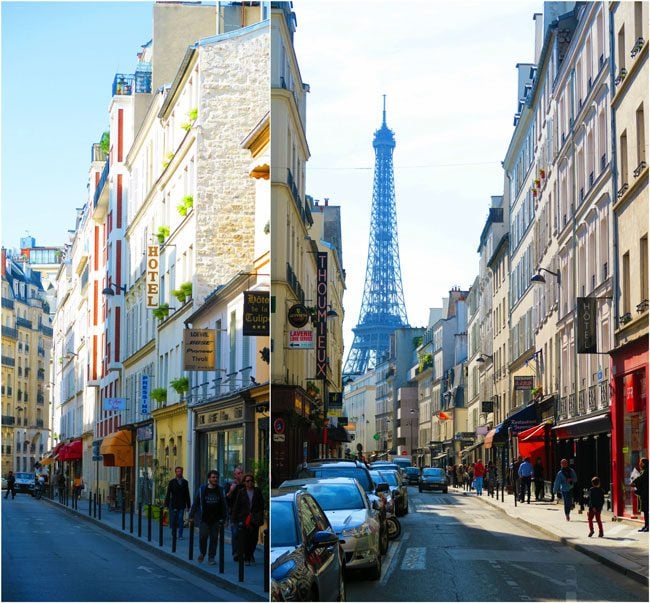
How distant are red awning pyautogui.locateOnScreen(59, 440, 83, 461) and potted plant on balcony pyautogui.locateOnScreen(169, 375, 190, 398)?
69 centimetres

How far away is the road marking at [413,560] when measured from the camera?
10366mm

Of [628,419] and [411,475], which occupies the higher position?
[628,419]

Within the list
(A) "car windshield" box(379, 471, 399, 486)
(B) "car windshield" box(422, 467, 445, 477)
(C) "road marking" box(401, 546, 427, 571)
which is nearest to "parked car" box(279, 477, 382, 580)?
(C) "road marking" box(401, 546, 427, 571)

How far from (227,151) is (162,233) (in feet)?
2.35

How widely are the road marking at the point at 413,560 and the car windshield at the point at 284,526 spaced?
6.07 feet

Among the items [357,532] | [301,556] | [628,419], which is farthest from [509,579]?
[357,532]

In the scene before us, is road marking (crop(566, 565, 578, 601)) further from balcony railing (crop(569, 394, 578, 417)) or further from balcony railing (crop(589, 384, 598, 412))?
balcony railing (crop(589, 384, 598, 412))

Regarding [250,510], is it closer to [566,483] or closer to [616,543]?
[616,543]

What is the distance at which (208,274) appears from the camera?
24.5ft

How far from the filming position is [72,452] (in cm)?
772

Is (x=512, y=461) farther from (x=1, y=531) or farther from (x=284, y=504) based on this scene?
(x=1, y=531)

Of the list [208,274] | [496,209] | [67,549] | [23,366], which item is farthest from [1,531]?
[496,209]

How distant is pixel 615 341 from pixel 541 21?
2.38m

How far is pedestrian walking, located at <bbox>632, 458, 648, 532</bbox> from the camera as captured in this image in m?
6.61
